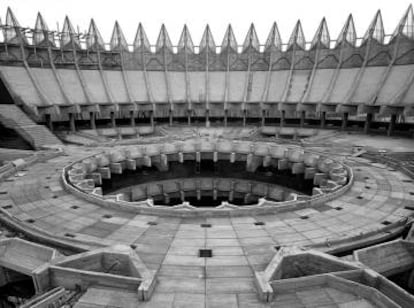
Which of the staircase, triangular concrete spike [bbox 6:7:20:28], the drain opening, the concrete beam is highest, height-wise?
triangular concrete spike [bbox 6:7:20:28]

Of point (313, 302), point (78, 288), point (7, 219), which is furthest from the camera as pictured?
point (7, 219)

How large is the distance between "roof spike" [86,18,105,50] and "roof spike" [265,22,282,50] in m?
47.2

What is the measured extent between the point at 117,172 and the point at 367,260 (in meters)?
35.7

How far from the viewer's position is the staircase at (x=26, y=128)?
53.9 m

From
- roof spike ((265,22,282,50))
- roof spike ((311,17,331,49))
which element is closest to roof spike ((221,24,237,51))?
roof spike ((265,22,282,50))

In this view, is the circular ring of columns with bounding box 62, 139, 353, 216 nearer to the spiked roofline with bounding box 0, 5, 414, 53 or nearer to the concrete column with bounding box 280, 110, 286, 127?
the concrete column with bounding box 280, 110, 286, 127

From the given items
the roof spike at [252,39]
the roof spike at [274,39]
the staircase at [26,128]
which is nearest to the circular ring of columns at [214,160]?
the staircase at [26,128]

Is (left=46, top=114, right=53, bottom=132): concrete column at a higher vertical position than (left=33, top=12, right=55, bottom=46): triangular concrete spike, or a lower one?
lower

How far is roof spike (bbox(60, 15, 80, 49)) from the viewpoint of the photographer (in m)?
80.1

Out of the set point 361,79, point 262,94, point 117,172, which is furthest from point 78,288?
point 361,79

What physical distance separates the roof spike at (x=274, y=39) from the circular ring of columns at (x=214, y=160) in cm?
4782

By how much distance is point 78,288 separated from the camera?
662 inches

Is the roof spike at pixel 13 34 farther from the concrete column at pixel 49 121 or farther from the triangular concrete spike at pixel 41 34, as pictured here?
the concrete column at pixel 49 121

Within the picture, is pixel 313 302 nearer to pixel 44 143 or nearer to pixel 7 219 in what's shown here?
pixel 7 219
